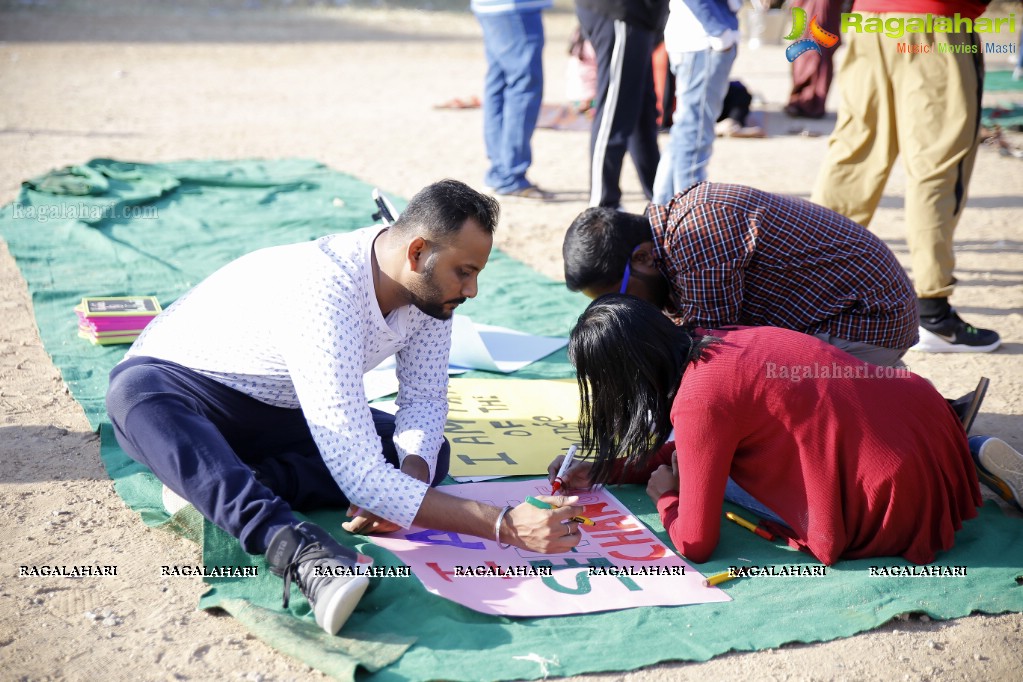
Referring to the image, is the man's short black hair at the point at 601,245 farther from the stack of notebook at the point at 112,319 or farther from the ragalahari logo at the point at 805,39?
the ragalahari logo at the point at 805,39

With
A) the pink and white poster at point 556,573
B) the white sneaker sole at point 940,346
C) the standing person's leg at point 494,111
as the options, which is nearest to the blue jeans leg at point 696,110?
the white sneaker sole at point 940,346

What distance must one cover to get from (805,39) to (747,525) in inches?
287

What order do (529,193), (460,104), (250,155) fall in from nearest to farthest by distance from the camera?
(529,193)
(250,155)
(460,104)

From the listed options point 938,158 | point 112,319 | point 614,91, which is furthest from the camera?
point 614,91

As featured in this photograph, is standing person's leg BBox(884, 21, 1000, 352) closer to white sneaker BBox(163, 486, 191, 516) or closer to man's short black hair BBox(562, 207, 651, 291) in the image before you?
man's short black hair BBox(562, 207, 651, 291)

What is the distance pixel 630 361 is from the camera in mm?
2363

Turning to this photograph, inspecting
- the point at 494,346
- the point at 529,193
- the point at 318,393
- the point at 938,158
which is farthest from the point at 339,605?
the point at 529,193

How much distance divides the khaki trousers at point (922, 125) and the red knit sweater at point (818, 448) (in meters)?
1.78

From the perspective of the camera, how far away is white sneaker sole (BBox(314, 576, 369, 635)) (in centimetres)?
210

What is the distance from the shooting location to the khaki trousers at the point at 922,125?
400 centimetres

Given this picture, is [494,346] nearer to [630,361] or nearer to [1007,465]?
[630,361]

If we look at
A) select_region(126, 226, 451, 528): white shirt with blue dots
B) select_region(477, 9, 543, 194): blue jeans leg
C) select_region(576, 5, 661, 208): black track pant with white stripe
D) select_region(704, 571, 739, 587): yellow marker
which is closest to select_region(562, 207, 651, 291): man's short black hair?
select_region(126, 226, 451, 528): white shirt with blue dots

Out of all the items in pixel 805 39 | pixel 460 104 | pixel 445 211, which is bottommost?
pixel 460 104

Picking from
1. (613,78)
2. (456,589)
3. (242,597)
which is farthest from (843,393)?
(613,78)
